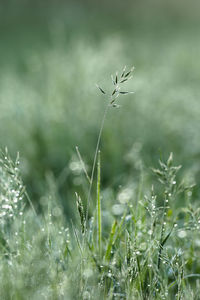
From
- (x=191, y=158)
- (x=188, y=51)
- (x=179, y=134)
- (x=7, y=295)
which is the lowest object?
(x=7, y=295)

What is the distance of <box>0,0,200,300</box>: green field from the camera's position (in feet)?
3.96

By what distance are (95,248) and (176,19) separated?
6.52m

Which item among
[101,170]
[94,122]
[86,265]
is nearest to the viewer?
[86,265]

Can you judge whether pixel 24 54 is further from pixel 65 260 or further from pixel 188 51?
pixel 65 260

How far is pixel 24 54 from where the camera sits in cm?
580

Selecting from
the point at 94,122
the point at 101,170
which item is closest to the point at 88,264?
the point at 101,170

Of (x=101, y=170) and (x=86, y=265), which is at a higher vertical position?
(x=101, y=170)

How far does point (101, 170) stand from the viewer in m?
2.51

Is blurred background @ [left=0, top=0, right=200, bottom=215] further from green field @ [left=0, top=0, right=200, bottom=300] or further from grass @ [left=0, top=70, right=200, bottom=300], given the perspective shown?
grass @ [left=0, top=70, right=200, bottom=300]

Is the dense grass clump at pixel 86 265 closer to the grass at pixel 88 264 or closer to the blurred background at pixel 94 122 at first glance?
the grass at pixel 88 264

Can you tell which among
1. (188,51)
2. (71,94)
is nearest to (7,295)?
(71,94)

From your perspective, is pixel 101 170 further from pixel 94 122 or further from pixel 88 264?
pixel 88 264

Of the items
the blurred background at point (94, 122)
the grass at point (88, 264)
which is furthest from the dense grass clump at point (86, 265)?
the blurred background at point (94, 122)

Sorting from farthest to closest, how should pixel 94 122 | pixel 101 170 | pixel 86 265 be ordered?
pixel 94 122
pixel 101 170
pixel 86 265
